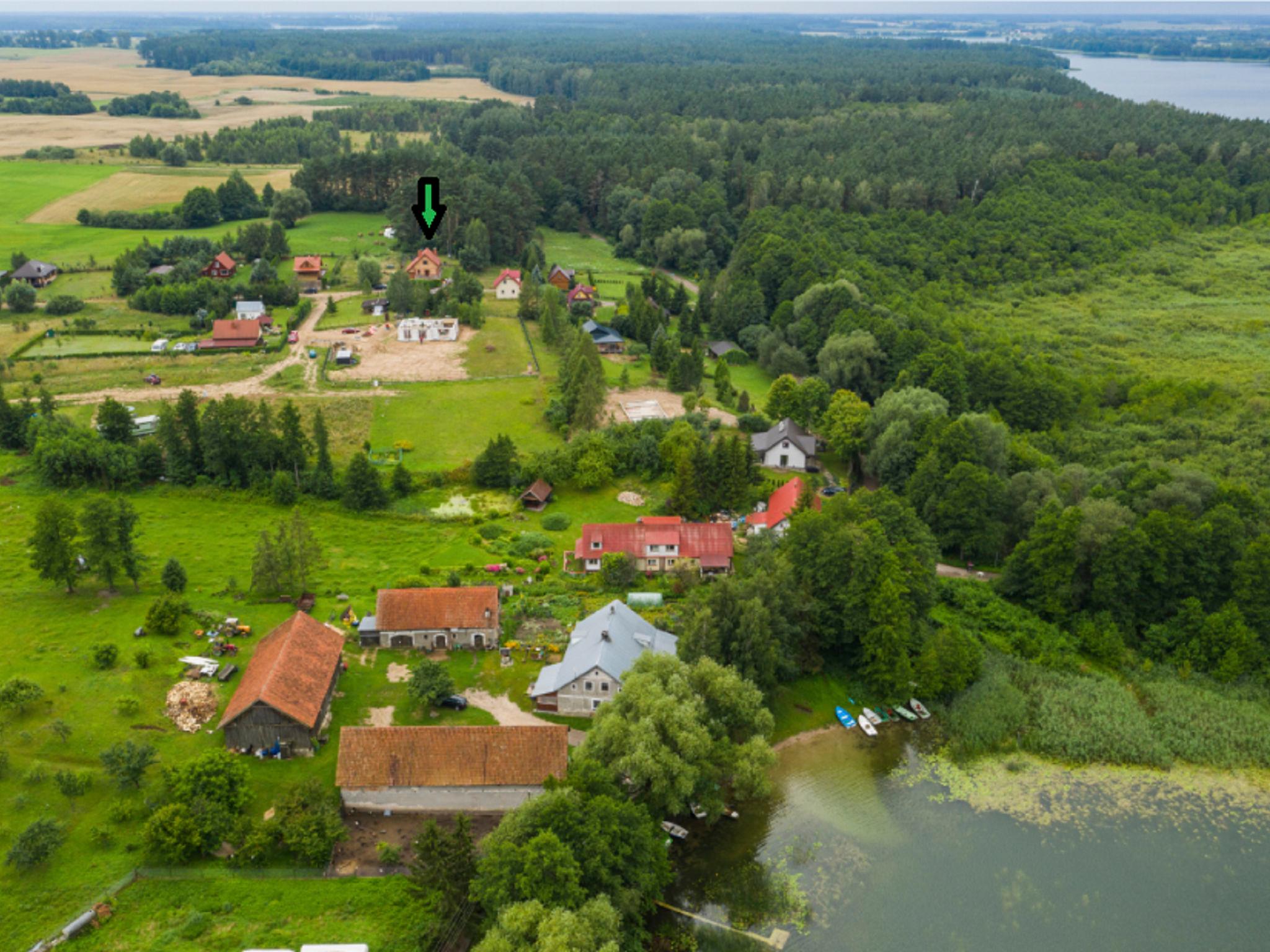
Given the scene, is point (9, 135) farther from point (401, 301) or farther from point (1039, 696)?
point (1039, 696)

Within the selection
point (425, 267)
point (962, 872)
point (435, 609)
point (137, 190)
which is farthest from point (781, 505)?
point (137, 190)

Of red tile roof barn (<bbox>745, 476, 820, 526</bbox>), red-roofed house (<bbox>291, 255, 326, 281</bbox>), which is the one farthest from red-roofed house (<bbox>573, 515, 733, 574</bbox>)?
red-roofed house (<bbox>291, 255, 326, 281</bbox>)

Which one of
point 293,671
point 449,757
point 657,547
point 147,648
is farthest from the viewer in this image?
point 657,547

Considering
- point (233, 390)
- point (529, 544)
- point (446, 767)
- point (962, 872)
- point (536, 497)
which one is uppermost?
point (446, 767)

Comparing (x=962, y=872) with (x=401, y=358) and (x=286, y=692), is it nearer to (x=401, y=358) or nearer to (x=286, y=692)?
(x=286, y=692)

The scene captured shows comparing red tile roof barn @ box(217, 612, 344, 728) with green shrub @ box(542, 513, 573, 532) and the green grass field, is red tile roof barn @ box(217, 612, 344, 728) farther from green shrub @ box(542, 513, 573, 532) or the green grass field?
green shrub @ box(542, 513, 573, 532)

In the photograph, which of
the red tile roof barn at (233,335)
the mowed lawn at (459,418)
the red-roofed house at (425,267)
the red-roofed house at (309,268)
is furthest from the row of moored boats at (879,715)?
the red-roofed house at (309,268)

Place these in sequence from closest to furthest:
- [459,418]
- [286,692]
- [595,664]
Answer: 1. [286,692]
2. [595,664]
3. [459,418]
